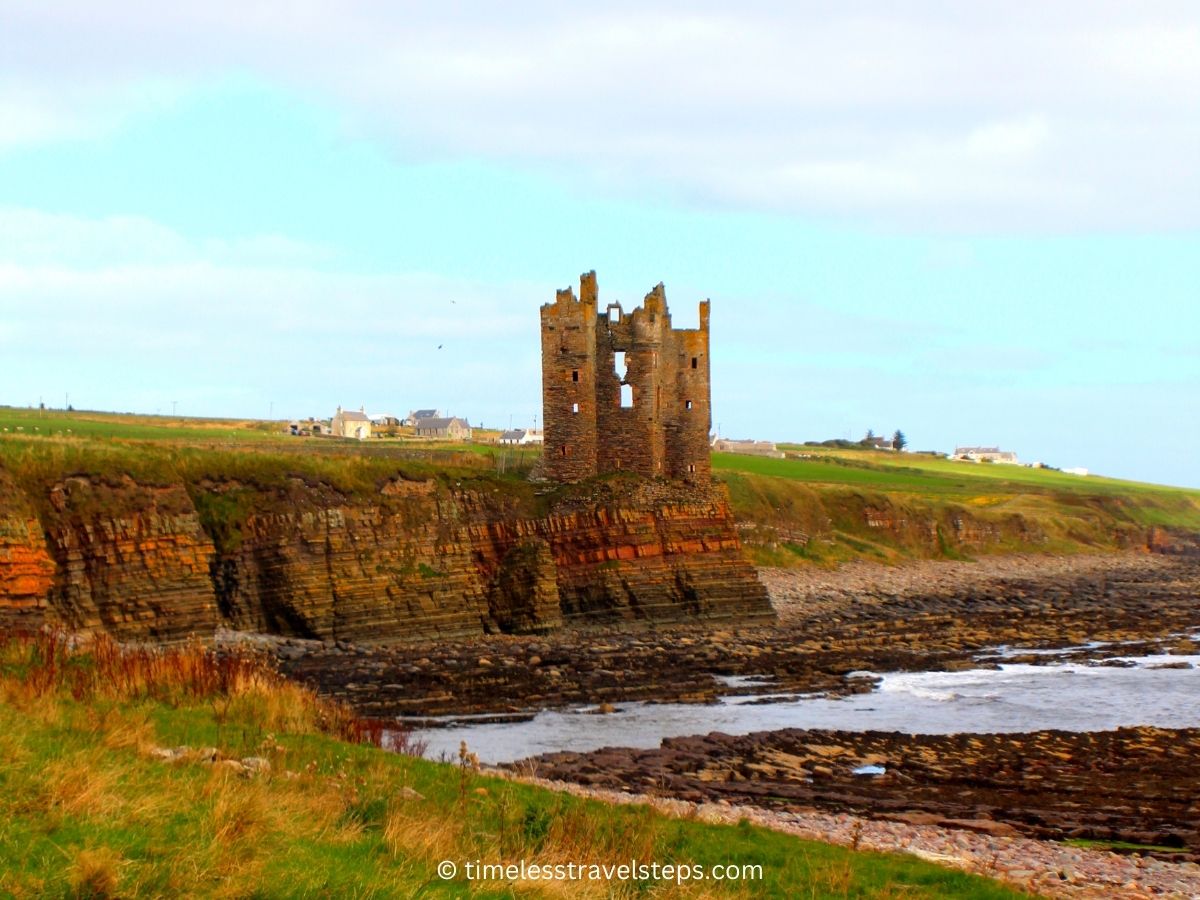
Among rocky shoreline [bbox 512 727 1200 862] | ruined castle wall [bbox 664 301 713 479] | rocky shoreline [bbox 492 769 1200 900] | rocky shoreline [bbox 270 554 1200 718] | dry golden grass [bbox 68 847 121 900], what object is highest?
ruined castle wall [bbox 664 301 713 479]

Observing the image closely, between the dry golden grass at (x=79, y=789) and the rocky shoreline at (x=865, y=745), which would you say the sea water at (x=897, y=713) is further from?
the dry golden grass at (x=79, y=789)

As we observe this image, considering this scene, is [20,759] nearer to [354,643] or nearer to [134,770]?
[134,770]

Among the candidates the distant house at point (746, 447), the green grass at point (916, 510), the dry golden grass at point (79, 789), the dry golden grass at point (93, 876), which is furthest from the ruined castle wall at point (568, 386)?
the distant house at point (746, 447)

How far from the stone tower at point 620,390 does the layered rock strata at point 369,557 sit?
1.99 metres

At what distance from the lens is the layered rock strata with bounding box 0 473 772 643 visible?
38.6m

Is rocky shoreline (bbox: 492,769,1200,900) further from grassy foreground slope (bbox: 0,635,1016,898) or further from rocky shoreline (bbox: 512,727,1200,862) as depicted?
grassy foreground slope (bbox: 0,635,1016,898)

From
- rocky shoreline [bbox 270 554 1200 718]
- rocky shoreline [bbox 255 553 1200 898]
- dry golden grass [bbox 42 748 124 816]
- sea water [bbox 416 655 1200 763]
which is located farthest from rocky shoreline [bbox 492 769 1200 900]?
rocky shoreline [bbox 270 554 1200 718]

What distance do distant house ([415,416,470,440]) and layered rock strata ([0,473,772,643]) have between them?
Result: 70302mm

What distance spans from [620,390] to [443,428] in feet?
244

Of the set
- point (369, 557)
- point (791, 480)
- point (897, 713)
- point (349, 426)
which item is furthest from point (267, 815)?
point (349, 426)

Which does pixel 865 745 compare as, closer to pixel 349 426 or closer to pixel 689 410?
pixel 689 410

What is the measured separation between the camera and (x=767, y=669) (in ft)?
132

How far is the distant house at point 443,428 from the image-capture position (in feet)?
406

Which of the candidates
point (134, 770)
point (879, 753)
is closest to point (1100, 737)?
point (879, 753)
